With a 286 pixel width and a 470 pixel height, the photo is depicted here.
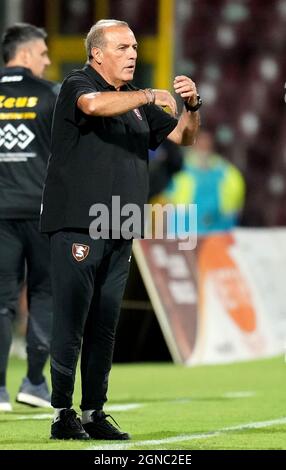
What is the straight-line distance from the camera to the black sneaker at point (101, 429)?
716cm

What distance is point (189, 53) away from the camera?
16766 millimetres

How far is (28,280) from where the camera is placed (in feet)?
30.9

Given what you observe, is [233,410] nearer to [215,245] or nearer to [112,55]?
[112,55]

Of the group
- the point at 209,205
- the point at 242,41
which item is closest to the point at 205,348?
the point at 209,205

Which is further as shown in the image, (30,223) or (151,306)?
(151,306)

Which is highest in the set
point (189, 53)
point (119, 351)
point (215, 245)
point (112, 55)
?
point (112, 55)

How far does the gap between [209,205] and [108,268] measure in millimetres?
7753

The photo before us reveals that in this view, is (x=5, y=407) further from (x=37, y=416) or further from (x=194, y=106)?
(x=194, y=106)

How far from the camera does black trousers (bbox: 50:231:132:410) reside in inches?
278

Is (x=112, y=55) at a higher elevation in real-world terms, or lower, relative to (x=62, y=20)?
higher

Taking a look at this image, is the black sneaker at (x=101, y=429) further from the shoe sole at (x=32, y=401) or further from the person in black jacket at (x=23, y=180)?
the shoe sole at (x=32, y=401)

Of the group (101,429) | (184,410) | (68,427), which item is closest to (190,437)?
(101,429)

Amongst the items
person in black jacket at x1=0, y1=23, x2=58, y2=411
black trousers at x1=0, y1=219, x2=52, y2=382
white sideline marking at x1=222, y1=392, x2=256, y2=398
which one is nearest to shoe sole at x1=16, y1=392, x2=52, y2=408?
person in black jacket at x1=0, y1=23, x2=58, y2=411

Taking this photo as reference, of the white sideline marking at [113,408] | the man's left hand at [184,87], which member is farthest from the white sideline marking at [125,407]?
the man's left hand at [184,87]
